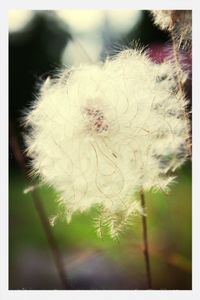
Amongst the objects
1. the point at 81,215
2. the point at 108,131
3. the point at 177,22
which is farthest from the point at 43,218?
the point at 177,22

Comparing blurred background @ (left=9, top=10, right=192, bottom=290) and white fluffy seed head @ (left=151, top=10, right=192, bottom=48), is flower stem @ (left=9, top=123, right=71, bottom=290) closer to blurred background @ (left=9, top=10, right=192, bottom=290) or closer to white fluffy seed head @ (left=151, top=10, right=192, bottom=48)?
blurred background @ (left=9, top=10, right=192, bottom=290)

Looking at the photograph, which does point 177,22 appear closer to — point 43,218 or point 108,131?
point 108,131

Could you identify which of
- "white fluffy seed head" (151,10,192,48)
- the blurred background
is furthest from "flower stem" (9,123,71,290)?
"white fluffy seed head" (151,10,192,48)

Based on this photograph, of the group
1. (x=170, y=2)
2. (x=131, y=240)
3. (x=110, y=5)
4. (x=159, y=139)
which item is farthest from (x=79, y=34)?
(x=131, y=240)
